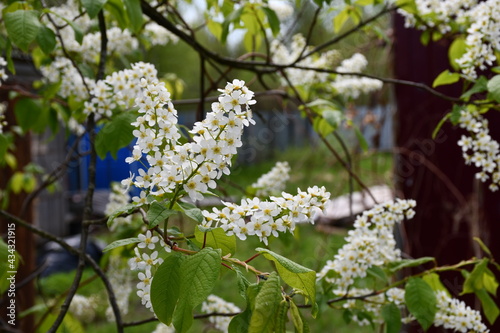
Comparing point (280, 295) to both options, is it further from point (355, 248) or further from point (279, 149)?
point (279, 149)

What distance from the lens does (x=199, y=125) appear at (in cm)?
75

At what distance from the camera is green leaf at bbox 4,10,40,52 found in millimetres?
1051

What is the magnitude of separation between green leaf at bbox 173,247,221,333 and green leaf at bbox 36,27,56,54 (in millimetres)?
663

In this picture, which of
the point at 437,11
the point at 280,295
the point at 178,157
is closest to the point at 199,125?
the point at 178,157

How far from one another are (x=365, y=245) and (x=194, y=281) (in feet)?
1.86

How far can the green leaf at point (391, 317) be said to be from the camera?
3.86ft

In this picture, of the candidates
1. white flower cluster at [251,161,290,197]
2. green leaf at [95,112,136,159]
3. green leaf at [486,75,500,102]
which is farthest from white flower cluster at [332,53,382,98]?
green leaf at [95,112,136,159]

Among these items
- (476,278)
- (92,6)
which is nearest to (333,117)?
(476,278)

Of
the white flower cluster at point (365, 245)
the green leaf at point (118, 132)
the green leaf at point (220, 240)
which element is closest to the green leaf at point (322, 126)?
the white flower cluster at point (365, 245)

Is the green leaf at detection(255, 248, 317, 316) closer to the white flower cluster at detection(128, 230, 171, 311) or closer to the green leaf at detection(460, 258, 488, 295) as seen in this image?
the white flower cluster at detection(128, 230, 171, 311)

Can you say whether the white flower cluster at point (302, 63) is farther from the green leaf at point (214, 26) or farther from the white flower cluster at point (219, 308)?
the white flower cluster at point (219, 308)

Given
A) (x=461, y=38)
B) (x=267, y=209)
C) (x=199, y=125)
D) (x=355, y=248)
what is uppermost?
(x=461, y=38)

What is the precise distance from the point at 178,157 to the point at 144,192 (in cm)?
11

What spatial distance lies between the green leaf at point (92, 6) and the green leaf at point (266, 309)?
0.67m
